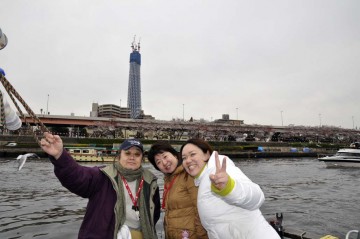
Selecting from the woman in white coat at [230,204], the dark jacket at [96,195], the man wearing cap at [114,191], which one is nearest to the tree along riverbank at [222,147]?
the man wearing cap at [114,191]

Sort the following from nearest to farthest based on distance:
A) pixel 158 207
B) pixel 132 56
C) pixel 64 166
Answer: pixel 64 166
pixel 158 207
pixel 132 56

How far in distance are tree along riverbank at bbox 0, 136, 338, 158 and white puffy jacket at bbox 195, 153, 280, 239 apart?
1724 inches

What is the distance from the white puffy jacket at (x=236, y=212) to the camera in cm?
255

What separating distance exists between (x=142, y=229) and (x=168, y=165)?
0.93 m

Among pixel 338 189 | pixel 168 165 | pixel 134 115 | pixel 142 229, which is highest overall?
pixel 134 115

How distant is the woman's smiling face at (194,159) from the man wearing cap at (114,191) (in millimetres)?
677

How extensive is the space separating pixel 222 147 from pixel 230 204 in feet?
185

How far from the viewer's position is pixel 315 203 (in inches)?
570

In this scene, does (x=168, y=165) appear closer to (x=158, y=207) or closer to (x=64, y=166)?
(x=158, y=207)

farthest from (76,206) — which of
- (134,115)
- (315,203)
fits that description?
(134,115)

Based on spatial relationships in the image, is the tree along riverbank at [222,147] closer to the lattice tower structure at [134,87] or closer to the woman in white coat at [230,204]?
the woman in white coat at [230,204]

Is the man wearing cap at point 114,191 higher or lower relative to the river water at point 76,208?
higher

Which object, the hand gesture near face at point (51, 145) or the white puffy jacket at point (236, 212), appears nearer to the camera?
the white puffy jacket at point (236, 212)

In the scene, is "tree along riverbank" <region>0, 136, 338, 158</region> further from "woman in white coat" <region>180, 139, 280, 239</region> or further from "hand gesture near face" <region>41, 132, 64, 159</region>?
"woman in white coat" <region>180, 139, 280, 239</region>
